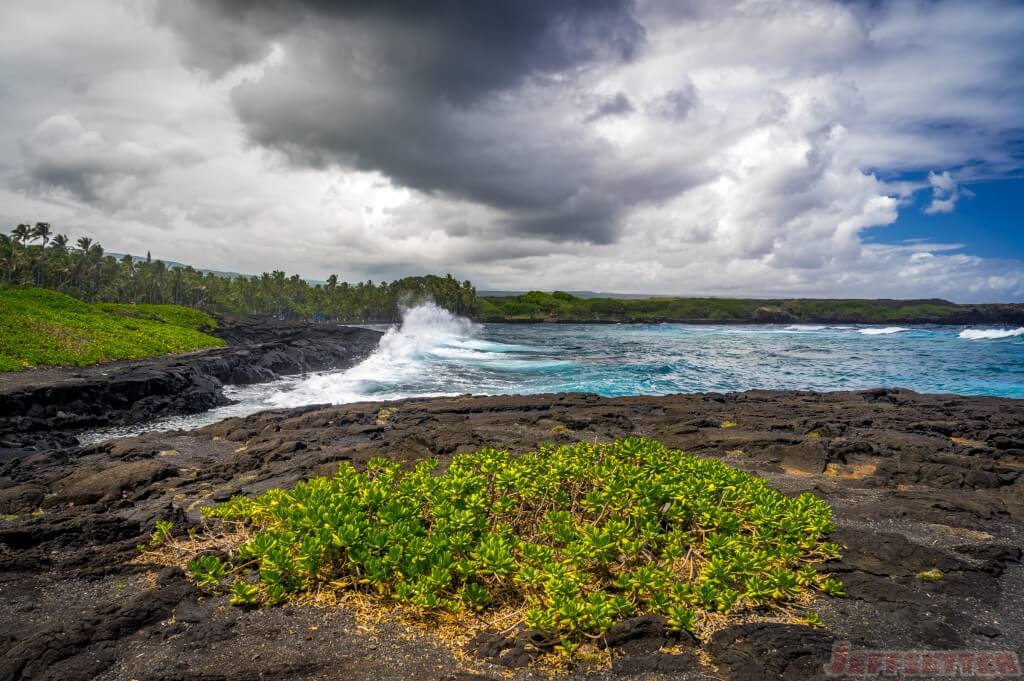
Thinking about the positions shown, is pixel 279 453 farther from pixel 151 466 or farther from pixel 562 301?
pixel 562 301

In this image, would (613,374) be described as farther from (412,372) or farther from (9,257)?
(9,257)

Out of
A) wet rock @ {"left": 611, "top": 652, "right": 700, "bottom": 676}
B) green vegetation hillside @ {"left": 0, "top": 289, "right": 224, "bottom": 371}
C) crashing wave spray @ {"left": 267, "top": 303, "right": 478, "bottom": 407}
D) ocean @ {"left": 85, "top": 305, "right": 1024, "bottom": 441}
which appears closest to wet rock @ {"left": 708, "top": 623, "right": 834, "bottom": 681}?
wet rock @ {"left": 611, "top": 652, "right": 700, "bottom": 676}

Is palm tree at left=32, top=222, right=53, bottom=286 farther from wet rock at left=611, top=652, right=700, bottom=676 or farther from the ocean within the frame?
wet rock at left=611, top=652, right=700, bottom=676

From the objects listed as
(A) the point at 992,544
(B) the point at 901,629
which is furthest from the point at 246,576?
(A) the point at 992,544

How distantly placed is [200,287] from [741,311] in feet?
438

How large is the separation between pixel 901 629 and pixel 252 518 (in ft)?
23.0

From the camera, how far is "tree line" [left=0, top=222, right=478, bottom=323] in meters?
74.7

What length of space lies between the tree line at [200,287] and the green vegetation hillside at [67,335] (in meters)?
40.0

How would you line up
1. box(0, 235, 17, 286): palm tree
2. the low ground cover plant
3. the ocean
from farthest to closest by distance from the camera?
1. box(0, 235, 17, 286): palm tree
2. the ocean
3. the low ground cover plant

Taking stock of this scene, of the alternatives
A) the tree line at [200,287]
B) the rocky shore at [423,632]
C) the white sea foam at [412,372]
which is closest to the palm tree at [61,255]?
the tree line at [200,287]

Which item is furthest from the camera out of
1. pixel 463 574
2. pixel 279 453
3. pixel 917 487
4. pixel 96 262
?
pixel 96 262

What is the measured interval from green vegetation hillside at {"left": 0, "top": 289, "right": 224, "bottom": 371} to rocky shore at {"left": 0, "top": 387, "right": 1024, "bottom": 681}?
28.3 feet

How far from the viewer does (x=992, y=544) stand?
21.2 feet

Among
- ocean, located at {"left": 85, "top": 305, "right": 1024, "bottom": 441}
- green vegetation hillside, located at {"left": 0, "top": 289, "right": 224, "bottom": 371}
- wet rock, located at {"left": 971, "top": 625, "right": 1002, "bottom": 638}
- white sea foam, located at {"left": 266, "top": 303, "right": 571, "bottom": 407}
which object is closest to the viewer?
wet rock, located at {"left": 971, "top": 625, "right": 1002, "bottom": 638}
